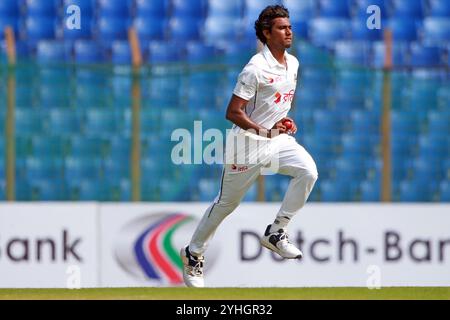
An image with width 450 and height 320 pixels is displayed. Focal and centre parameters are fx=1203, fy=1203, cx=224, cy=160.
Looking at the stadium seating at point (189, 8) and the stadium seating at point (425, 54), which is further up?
the stadium seating at point (189, 8)

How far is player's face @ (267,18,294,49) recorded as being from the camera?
910 cm

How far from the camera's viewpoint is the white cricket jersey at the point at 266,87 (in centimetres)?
902

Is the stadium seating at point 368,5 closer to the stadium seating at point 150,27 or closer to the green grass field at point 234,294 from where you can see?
the stadium seating at point 150,27

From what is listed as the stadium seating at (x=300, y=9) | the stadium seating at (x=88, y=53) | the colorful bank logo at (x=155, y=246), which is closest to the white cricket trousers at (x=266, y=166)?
the colorful bank logo at (x=155, y=246)

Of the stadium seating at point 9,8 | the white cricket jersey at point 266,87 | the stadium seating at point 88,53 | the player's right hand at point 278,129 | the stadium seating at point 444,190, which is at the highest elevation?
the stadium seating at point 9,8

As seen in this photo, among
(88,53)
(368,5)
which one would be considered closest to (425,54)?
(368,5)

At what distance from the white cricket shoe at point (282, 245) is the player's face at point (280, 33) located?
143 centimetres

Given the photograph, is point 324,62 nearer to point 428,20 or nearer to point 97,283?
point 428,20

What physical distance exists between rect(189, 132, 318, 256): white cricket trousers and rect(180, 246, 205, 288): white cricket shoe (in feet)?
1.70

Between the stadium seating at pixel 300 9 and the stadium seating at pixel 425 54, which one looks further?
the stadium seating at pixel 300 9

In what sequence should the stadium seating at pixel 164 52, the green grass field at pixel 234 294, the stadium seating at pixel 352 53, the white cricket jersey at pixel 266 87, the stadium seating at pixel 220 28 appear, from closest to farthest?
the green grass field at pixel 234 294 < the white cricket jersey at pixel 266 87 < the stadium seating at pixel 352 53 < the stadium seating at pixel 164 52 < the stadium seating at pixel 220 28

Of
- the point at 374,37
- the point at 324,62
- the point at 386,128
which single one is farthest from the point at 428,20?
the point at 386,128

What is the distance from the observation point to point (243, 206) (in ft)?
40.6

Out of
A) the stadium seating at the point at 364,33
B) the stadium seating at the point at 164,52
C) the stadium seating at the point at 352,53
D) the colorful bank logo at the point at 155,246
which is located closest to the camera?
the colorful bank logo at the point at 155,246
